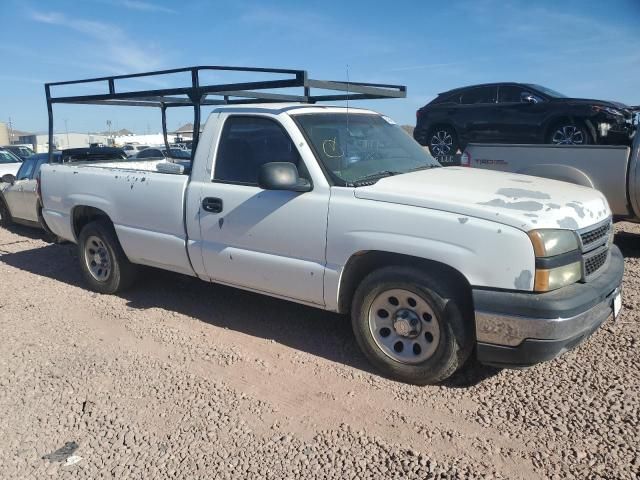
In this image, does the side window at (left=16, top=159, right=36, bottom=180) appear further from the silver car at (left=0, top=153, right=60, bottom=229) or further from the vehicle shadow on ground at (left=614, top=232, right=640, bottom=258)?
the vehicle shadow on ground at (left=614, top=232, right=640, bottom=258)

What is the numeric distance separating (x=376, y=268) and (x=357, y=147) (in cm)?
103

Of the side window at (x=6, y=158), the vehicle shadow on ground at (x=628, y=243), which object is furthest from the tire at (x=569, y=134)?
the side window at (x=6, y=158)

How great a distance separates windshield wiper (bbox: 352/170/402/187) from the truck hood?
6 cm

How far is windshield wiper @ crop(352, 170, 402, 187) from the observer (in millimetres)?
3766

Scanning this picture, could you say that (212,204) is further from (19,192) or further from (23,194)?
(19,192)

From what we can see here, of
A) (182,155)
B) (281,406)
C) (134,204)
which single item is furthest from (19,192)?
(281,406)

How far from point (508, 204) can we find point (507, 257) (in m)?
0.39

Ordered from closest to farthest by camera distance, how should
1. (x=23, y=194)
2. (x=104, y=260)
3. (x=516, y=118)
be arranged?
1. (x=104, y=260)
2. (x=23, y=194)
3. (x=516, y=118)

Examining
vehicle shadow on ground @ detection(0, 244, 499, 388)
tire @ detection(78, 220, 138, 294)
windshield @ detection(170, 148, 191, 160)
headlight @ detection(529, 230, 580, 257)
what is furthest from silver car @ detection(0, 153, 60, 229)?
headlight @ detection(529, 230, 580, 257)

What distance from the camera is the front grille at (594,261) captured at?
3387 mm

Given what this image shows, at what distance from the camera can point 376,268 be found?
148 inches

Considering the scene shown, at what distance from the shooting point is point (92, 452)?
2.98 m

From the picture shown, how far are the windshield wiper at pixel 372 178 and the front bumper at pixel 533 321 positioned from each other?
1088 mm

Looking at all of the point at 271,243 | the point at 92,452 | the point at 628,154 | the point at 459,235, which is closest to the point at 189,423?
the point at 92,452
